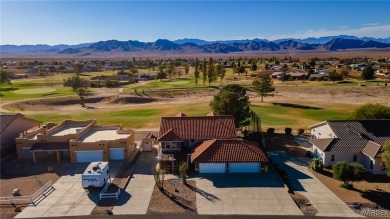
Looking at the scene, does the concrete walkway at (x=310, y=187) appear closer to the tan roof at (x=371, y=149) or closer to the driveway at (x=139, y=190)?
the tan roof at (x=371, y=149)

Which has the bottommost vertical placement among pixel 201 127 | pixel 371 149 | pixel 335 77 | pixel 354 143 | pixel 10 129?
pixel 371 149

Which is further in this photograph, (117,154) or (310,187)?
(117,154)

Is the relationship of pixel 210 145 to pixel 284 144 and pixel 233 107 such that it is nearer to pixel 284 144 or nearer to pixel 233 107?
pixel 233 107

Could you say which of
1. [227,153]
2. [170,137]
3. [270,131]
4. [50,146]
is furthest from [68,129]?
[270,131]

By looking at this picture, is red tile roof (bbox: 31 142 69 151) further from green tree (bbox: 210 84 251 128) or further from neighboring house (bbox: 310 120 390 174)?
neighboring house (bbox: 310 120 390 174)

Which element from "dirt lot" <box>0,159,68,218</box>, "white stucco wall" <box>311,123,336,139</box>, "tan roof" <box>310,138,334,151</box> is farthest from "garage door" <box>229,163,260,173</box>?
"dirt lot" <box>0,159,68,218</box>

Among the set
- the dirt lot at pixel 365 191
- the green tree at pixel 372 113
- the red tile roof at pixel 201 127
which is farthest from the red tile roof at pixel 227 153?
the green tree at pixel 372 113

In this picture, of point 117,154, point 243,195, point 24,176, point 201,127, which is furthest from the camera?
point 201,127
